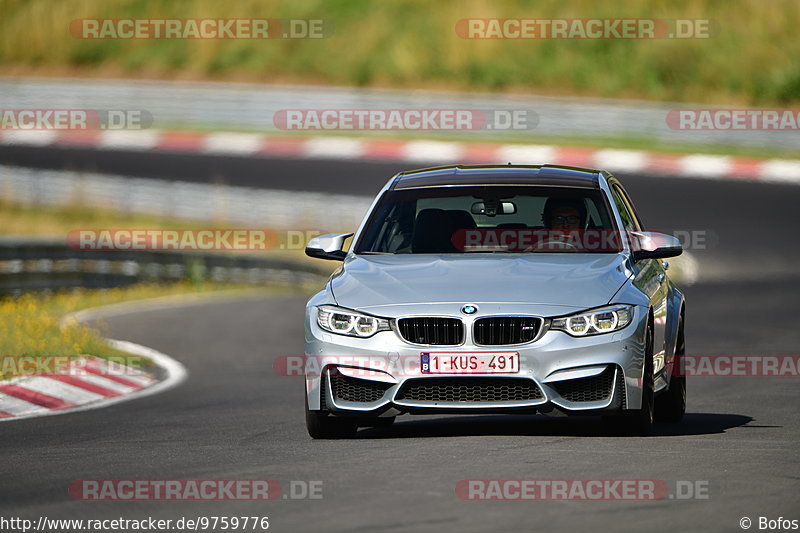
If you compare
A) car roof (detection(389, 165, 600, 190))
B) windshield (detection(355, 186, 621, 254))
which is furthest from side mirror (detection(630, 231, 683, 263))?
car roof (detection(389, 165, 600, 190))

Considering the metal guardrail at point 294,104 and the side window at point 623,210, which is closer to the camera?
the side window at point 623,210

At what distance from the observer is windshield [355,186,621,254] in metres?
9.66

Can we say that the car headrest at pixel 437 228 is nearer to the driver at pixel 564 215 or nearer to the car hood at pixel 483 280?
the car hood at pixel 483 280

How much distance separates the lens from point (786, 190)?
29.0 meters

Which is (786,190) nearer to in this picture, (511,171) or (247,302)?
(247,302)

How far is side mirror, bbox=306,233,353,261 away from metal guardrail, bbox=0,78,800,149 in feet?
81.1

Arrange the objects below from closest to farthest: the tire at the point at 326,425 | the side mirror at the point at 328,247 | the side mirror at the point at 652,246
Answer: the tire at the point at 326,425
the side mirror at the point at 652,246
the side mirror at the point at 328,247

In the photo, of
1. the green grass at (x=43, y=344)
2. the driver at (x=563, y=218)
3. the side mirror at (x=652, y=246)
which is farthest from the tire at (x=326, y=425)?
the green grass at (x=43, y=344)

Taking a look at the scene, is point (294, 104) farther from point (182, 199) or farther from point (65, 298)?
point (65, 298)

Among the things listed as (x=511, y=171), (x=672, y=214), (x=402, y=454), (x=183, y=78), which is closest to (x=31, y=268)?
(x=672, y=214)

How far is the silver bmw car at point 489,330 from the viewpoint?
8.62 metres

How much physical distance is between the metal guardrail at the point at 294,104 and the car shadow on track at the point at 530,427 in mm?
24088

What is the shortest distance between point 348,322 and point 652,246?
6.65 ft

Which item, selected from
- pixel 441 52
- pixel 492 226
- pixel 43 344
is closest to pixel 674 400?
pixel 492 226
